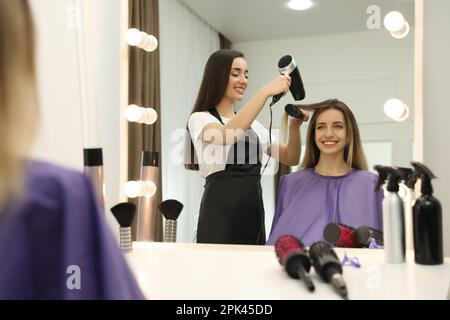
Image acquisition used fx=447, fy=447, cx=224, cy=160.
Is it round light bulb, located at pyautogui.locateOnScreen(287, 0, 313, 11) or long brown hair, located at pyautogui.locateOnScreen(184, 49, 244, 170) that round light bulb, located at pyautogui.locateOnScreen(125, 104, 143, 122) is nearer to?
long brown hair, located at pyautogui.locateOnScreen(184, 49, 244, 170)

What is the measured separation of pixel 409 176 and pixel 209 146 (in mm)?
539

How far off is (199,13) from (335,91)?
1.50 ft

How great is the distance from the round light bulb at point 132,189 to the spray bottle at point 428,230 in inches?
30.9

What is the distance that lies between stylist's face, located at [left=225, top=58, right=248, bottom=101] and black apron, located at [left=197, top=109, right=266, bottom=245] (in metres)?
0.11

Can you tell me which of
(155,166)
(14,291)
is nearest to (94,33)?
(155,166)

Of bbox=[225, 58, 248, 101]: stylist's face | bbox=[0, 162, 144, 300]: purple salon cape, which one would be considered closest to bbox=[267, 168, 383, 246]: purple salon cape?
bbox=[225, 58, 248, 101]: stylist's face

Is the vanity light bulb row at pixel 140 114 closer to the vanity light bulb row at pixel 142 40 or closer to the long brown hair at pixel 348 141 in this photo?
the vanity light bulb row at pixel 142 40

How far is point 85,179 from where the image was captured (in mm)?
421

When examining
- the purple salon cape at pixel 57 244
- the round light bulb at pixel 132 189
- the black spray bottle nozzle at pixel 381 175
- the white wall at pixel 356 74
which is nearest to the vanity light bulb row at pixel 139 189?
the round light bulb at pixel 132 189

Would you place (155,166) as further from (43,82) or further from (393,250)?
(393,250)

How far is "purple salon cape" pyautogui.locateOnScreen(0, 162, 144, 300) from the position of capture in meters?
0.39

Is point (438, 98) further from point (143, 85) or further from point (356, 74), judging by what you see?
point (143, 85)

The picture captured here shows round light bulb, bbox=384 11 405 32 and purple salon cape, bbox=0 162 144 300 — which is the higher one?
round light bulb, bbox=384 11 405 32

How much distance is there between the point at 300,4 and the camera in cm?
124
